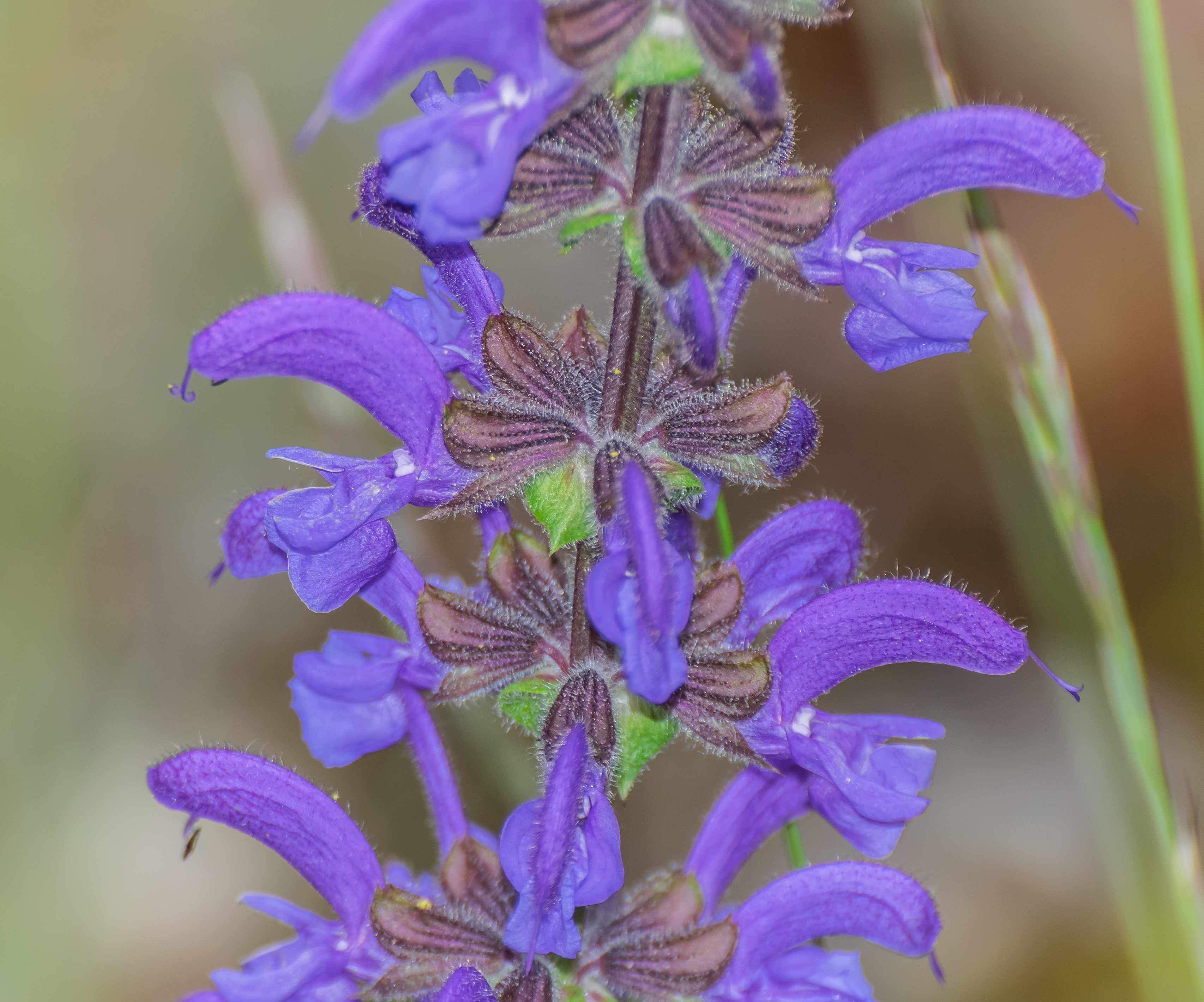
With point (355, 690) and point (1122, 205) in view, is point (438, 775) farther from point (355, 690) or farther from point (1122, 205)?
point (1122, 205)

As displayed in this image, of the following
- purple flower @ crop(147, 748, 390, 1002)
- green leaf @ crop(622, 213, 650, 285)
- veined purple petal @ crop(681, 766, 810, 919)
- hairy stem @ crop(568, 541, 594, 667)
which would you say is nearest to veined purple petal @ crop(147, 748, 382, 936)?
purple flower @ crop(147, 748, 390, 1002)

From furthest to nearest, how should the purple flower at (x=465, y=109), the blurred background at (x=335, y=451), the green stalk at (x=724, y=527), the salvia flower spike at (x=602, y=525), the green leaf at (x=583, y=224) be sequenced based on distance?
the blurred background at (x=335, y=451), the green stalk at (x=724, y=527), the green leaf at (x=583, y=224), the salvia flower spike at (x=602, y=525), the purple flower at (x=465, y=109)

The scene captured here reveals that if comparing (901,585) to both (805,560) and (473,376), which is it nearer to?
(805,560)

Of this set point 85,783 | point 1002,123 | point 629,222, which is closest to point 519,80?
point 629,222

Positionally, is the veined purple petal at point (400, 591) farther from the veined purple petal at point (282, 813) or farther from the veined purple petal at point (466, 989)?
the veined purple petal at point (466, 989)

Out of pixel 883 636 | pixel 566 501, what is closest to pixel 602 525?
pixel 566 501

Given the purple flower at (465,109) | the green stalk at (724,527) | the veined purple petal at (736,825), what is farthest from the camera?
the veined purple petal at (736,825)

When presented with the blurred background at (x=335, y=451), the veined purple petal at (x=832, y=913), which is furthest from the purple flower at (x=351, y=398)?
the blurred background at (x=335, y=451)
